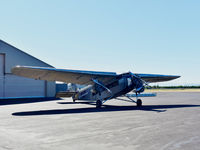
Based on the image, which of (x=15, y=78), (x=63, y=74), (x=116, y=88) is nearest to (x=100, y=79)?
(x=116, y=88)

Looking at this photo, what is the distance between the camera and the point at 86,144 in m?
5.46

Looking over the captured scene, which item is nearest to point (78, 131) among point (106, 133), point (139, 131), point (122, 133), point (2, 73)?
point (106, 133)

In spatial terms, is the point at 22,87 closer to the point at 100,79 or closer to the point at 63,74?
the point at 63,74

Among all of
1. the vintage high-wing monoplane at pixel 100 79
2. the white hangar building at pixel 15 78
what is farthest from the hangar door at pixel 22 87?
the vintage high-wing monoplane at pixel 100 79

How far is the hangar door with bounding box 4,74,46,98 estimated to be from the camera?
33.8 metres

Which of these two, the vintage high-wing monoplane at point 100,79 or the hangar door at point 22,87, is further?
the hangar door at point 22,87

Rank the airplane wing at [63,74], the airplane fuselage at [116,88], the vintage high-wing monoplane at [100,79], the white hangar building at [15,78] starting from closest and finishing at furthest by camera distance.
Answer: the airplane wing at [63,74] < the vintage high-wing monoplane at [100,79] < the airplane fuselage at [116,88] < the white hangar building at [15,78]

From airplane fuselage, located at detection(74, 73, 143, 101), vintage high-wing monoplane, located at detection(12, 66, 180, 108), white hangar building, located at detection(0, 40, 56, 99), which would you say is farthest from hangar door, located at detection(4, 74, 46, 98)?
airplane fuselage, located at detection(74, 73, 143, 101)

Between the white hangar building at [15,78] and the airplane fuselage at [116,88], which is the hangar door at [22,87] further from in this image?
the airplane fuselage at [116,88]

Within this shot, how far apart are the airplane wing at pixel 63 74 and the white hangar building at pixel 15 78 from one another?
19003mm

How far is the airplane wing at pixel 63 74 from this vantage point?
14719 millimetres

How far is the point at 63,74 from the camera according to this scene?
16703 mm

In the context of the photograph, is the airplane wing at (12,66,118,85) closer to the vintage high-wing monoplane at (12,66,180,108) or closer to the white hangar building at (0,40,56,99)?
the vintage high-wing monoplane at (12,66,180,108)

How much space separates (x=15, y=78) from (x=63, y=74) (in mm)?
21137
